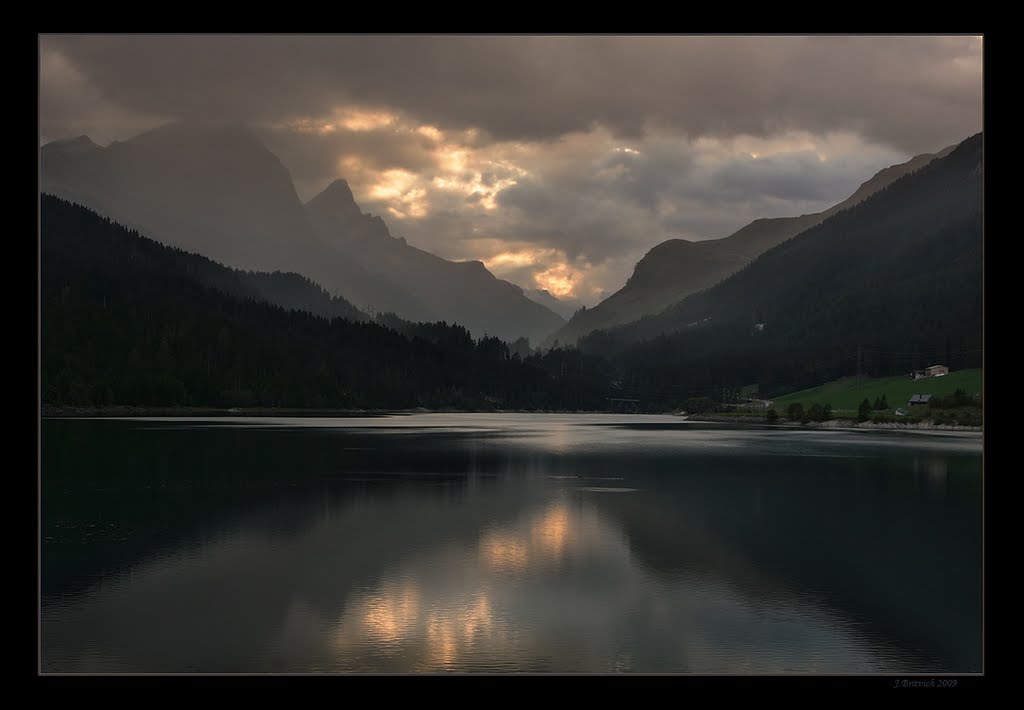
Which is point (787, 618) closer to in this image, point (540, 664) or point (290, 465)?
point (540, 664)

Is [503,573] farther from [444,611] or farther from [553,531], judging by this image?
[553,531]

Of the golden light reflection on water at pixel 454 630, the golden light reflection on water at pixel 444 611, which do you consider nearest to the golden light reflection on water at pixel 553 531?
the golden light reflection on water at pixel 444 611

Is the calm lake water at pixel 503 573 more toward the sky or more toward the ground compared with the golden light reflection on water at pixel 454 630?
more toward the ground

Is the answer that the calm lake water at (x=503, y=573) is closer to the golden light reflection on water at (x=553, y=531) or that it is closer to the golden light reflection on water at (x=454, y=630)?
the golden light reflection on water at (x=454, y=630)

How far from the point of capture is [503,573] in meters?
33.8

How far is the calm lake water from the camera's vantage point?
24.4 m

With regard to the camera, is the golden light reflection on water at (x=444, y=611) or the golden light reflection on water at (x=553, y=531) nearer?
the golden light reflection on water at (x=444, y=611)

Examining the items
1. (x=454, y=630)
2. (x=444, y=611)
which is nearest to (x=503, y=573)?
(x=444, y=611)

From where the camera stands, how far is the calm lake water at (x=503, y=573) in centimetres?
2436

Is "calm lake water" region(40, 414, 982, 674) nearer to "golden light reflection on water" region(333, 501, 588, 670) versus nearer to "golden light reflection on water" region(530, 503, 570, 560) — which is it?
"golden light reflection on water" region(333, 501, 588, 670)
